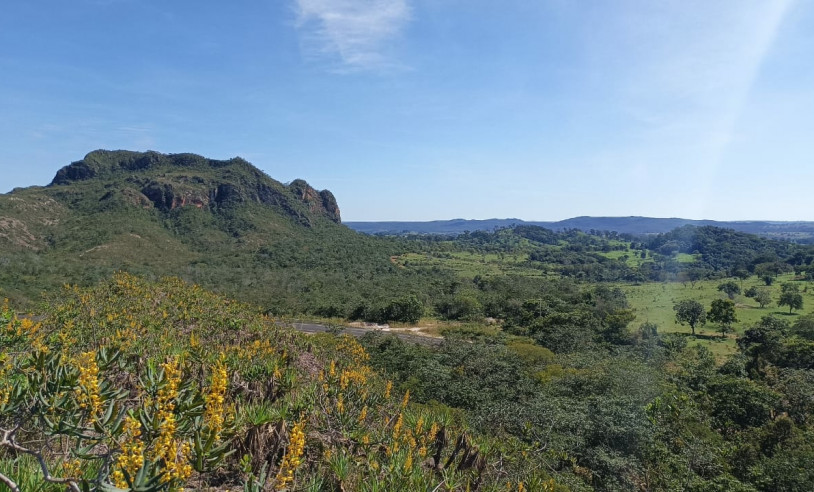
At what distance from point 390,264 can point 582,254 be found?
83184mm

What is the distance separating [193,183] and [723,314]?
114 metres

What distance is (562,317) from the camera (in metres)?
43.2

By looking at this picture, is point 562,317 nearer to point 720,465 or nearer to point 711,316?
point 711,316

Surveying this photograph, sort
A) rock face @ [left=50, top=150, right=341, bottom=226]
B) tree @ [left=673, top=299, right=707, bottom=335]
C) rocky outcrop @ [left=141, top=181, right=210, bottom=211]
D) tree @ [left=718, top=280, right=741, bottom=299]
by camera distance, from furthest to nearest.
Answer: rock face @ [left=50, top=150, right=341, bottom=226]
rocky outcrop @ [left=141, top=181, right=210, bottom=211]
tree @ [left=718, top=280, right=741, bottom=299]
tree @ [left=673, top=299, right=707, bottom=335]

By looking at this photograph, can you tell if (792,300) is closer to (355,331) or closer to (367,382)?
(355,331)

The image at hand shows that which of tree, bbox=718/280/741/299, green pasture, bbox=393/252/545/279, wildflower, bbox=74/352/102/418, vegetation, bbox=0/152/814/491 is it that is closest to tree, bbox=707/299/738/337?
vegetation, bbox=0/152/814/491

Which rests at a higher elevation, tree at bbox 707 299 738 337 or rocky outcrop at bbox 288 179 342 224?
rocky outcrop at bbox 288 179 342 224

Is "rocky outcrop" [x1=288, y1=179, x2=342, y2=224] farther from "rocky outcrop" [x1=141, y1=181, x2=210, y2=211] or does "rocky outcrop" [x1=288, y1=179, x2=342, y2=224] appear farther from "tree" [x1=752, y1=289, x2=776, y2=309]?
"tree" [x1=752, y1=289, x2=776, y2=309]

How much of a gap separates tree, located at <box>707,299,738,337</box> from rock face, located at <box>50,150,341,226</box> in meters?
94.0

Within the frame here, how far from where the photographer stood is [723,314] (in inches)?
1869

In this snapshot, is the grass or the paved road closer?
the paved road

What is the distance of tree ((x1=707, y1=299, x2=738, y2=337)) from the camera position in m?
47.2

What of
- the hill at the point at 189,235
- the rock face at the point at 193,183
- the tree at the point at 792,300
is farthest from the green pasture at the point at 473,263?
the tree at the point at 792,300

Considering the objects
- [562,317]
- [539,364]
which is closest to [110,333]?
[539,364]
